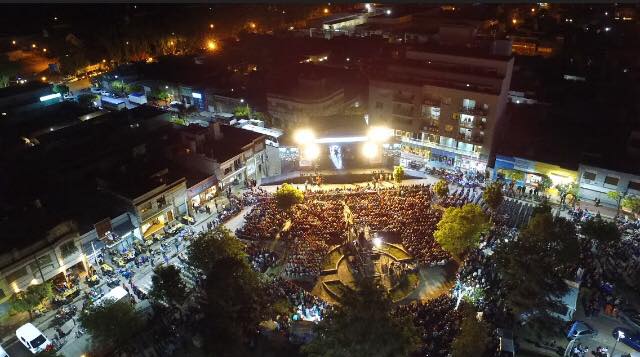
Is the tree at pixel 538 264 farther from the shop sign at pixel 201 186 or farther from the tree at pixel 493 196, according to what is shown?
the shop sign at pixel 201 186

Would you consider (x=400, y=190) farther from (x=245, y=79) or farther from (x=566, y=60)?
(x=566, y=60)

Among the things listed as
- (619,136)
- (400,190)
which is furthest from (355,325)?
(619,136)

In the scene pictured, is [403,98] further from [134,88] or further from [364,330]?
[134,88]

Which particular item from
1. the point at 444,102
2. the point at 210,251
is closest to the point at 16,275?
the point at 210,251

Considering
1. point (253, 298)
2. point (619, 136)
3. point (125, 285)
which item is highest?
point (619, 136)

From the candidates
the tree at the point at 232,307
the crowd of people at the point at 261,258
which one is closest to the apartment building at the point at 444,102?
the crowd of people at the point at 261,258

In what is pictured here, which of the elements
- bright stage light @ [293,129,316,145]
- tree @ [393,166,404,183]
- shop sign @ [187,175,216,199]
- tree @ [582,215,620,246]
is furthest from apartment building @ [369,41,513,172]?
shop sign @ [187,175,216,199]
